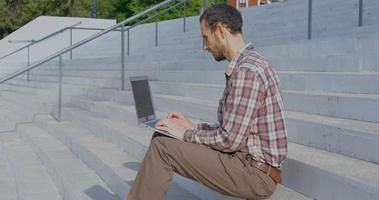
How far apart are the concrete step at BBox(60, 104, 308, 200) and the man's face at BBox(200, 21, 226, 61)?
29.7 inches

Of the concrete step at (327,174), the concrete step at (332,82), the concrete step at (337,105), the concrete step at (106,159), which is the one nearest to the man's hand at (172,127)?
the concrete step at (327,174)

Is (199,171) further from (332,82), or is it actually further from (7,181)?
(7,181)

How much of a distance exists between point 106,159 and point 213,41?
2185 mm

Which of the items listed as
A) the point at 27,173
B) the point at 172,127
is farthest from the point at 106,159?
the point at 172,127

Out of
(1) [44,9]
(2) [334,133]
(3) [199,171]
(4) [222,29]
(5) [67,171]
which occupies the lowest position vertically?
(5) [67,171]

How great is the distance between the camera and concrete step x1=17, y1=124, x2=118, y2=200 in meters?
3.91

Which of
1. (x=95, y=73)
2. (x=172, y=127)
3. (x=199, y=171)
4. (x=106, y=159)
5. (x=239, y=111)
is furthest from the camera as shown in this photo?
(x=95, y=73)

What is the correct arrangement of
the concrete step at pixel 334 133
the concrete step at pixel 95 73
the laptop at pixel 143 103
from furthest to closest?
the concrete step at pixel 95 73, the laptop at pixel 143 103, the concrete step at pixel 334 133

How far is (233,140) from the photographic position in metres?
2.32

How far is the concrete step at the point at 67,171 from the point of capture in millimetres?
3912

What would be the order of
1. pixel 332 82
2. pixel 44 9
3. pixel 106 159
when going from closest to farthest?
pixel 332 82, pixel 106 159, pixel 44 9

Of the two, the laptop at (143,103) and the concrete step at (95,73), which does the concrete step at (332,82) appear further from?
the concrete step at (95,73)

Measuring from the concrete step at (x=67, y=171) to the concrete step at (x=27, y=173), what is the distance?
63mm

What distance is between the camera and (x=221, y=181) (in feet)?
7.74
